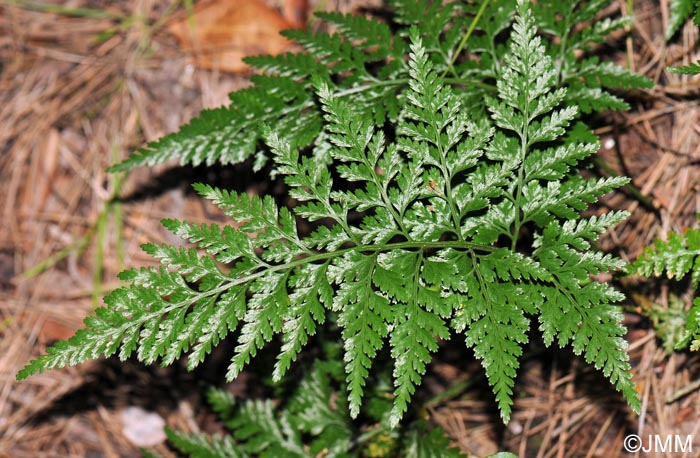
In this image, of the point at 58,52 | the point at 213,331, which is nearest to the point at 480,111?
the point at 213,331

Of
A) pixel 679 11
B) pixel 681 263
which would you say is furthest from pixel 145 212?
pixel 679 11

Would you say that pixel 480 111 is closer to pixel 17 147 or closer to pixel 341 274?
pixel 341 274

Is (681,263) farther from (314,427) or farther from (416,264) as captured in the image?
(314,427)

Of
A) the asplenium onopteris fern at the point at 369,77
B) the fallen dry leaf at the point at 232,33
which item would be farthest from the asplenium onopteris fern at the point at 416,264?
the fallen dry leaf at the point at 232,33

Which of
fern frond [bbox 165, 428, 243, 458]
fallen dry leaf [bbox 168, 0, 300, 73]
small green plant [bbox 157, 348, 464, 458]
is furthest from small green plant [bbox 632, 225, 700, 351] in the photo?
fallen dry leaf [bbox 168, 0, 300, 73]

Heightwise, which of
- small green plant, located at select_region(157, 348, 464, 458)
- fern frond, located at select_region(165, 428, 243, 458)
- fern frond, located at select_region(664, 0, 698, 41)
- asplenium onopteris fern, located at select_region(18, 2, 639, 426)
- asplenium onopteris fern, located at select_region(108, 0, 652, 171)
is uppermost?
fern frond, located at select_region(664, 0, 698, 41)

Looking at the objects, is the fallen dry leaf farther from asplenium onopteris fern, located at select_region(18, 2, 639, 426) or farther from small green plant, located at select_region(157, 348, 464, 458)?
small green plant, located at select_region(157, 348, 464, 458)

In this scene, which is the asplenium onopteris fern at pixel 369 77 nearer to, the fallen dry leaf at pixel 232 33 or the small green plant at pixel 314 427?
the fallen dry leaf at pixel 232 33
